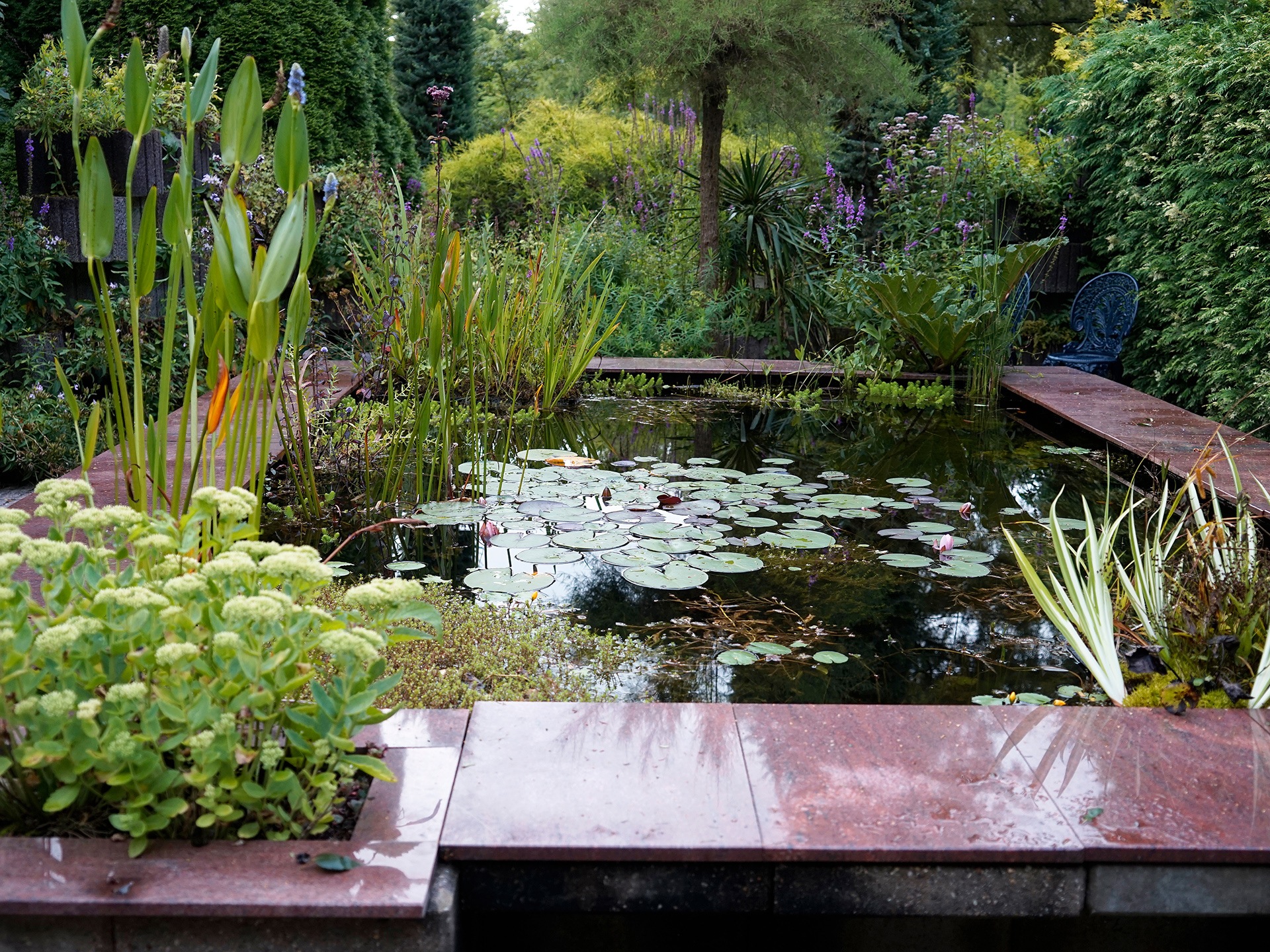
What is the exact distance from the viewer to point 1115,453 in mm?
4301

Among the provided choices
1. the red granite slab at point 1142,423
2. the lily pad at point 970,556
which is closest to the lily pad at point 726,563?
the lily pad at point 970,556

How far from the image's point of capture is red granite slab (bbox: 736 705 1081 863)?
140 centimetres

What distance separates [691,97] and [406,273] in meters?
4.28

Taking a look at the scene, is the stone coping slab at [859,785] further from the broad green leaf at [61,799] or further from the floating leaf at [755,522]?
the floating leaf at [755,522]

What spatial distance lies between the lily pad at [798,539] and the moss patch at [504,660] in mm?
812

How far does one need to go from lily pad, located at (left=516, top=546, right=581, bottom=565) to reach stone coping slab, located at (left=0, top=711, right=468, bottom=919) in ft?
4.70

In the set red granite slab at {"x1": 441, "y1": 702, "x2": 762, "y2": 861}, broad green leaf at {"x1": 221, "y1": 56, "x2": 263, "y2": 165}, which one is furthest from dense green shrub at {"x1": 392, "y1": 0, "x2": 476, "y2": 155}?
red granite slab at {"x1": 441, "y1": 702, "x2": 762, "y2": 861}

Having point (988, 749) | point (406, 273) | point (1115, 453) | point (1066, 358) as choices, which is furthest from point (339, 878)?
point (1066, 358)

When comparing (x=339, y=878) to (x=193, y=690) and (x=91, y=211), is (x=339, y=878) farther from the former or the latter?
(x=91, y=211)

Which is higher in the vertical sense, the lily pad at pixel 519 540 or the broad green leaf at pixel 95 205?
the broad green leaf at pixel 95 205

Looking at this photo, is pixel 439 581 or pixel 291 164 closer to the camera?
pixel 291 164

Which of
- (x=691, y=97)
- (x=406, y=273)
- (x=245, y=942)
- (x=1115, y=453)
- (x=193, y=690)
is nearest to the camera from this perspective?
(x=245, y=942)

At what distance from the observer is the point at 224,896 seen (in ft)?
4.15

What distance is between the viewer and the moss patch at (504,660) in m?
2.11
